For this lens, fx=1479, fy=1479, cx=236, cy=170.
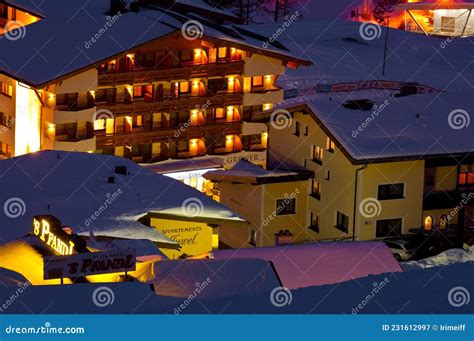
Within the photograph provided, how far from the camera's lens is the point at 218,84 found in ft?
173

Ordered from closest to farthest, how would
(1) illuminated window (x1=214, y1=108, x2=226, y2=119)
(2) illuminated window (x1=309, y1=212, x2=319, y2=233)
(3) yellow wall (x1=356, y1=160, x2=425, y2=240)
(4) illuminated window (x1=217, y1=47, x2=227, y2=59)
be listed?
1. (3) yellow wall (x1=356, y1=160, x2=425, y2=240)
2. (2) illuminated window (x1=309, y1=212, x2=319, y2=233)
3. (4) illuminated window (x1=217, y1=47, x2=227, y2=59)
4. (1) illuminated window (x1=214, y1=108, x2=226, y2=119)

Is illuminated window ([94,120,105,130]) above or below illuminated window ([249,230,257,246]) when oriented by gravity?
above

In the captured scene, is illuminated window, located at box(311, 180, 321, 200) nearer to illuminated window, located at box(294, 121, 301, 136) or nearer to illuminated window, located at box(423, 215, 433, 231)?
illuminated window, located at box(294, 121, 301, 136)

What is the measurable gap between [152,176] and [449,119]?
A: 387 inches

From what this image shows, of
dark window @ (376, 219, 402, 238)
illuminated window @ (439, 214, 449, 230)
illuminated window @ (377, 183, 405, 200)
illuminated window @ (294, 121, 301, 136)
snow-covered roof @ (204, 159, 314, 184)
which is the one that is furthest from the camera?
illuminated window @ (294, 121, 301, 136)

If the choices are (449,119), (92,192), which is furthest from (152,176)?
(449,119)

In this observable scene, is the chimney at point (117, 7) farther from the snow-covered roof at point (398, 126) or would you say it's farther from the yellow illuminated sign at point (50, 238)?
the yellow illuminated sign at point (50, 238)

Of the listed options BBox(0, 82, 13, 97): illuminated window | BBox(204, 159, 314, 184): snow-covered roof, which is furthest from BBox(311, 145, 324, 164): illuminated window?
BBox(0, 82, 13, 97): illuminated window

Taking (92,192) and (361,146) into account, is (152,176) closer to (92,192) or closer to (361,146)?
(92,192)

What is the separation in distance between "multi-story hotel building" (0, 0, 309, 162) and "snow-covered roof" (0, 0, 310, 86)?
5cm

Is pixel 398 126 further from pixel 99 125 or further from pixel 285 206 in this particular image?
pixel 99 125

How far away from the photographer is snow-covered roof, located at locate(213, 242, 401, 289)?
3344cm

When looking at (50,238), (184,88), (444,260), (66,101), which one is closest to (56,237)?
(50,238)

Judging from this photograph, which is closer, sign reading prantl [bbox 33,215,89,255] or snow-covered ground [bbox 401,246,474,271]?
sign reading prantl [bbox 33,215,89,255]
